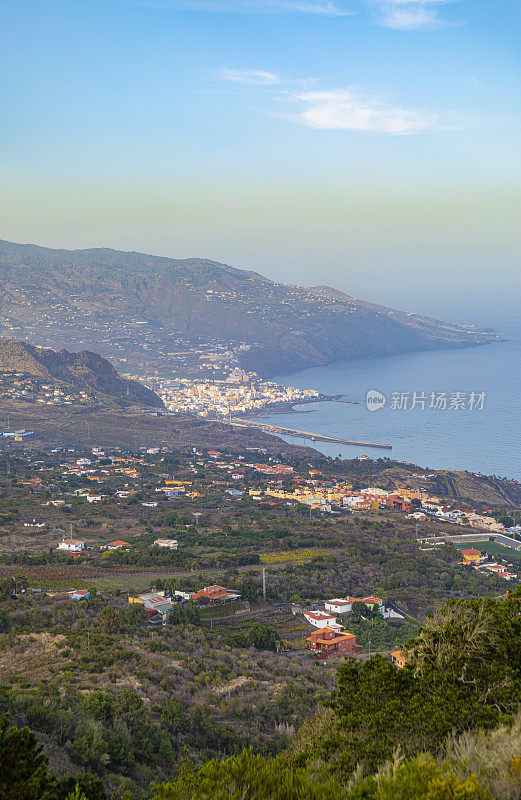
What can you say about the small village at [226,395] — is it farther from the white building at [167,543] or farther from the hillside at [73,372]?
the white building at [167,543]

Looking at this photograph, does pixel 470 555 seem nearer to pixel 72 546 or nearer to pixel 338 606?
pixel 338 606

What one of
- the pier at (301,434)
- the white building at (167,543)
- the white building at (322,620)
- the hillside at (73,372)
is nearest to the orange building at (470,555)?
the white building at (322,620)

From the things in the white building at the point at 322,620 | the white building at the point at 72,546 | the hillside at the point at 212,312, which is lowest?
the white building at the point at 72,546

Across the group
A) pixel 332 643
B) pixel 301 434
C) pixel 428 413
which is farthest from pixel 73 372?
pixel 332 643

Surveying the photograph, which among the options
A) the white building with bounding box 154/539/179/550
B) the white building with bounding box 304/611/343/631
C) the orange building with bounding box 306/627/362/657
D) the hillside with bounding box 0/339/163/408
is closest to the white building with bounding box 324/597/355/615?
the white building with bounding box 304/611/343/631

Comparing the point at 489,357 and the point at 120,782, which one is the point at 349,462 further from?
the point at 489,357

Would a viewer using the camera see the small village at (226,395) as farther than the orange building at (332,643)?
Yes
